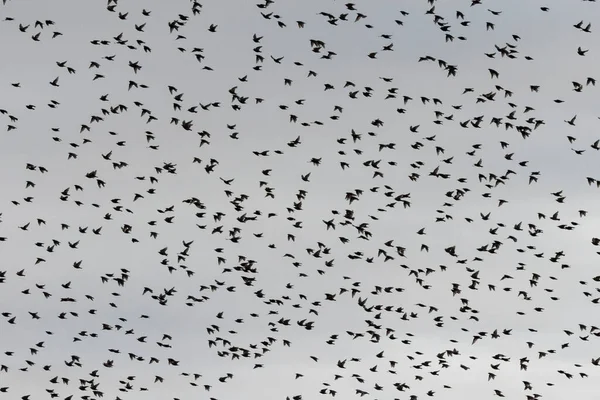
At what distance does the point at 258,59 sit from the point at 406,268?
19.2 m

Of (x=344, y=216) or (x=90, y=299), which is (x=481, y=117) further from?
(x=90, y=299)

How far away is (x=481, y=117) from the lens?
97500 mm

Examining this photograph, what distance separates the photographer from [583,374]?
10250 centimetres

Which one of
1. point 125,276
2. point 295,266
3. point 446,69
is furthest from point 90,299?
point 446,69

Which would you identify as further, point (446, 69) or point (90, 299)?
point (90, 299)

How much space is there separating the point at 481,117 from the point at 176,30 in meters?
17.5

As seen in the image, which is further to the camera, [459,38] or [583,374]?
[583,374]

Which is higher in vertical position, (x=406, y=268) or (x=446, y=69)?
(x=446, y=69)

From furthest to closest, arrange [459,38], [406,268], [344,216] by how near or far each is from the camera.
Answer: [406,268] < [344,216] < [459,38]

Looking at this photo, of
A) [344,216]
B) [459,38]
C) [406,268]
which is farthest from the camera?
[406,268]

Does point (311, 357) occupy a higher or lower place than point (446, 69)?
lower

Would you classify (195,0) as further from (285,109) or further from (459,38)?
(459,38)

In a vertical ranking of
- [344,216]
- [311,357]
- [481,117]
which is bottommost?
[311,357]

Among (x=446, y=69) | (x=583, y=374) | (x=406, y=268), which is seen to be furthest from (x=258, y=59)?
(x=583, y=374)
